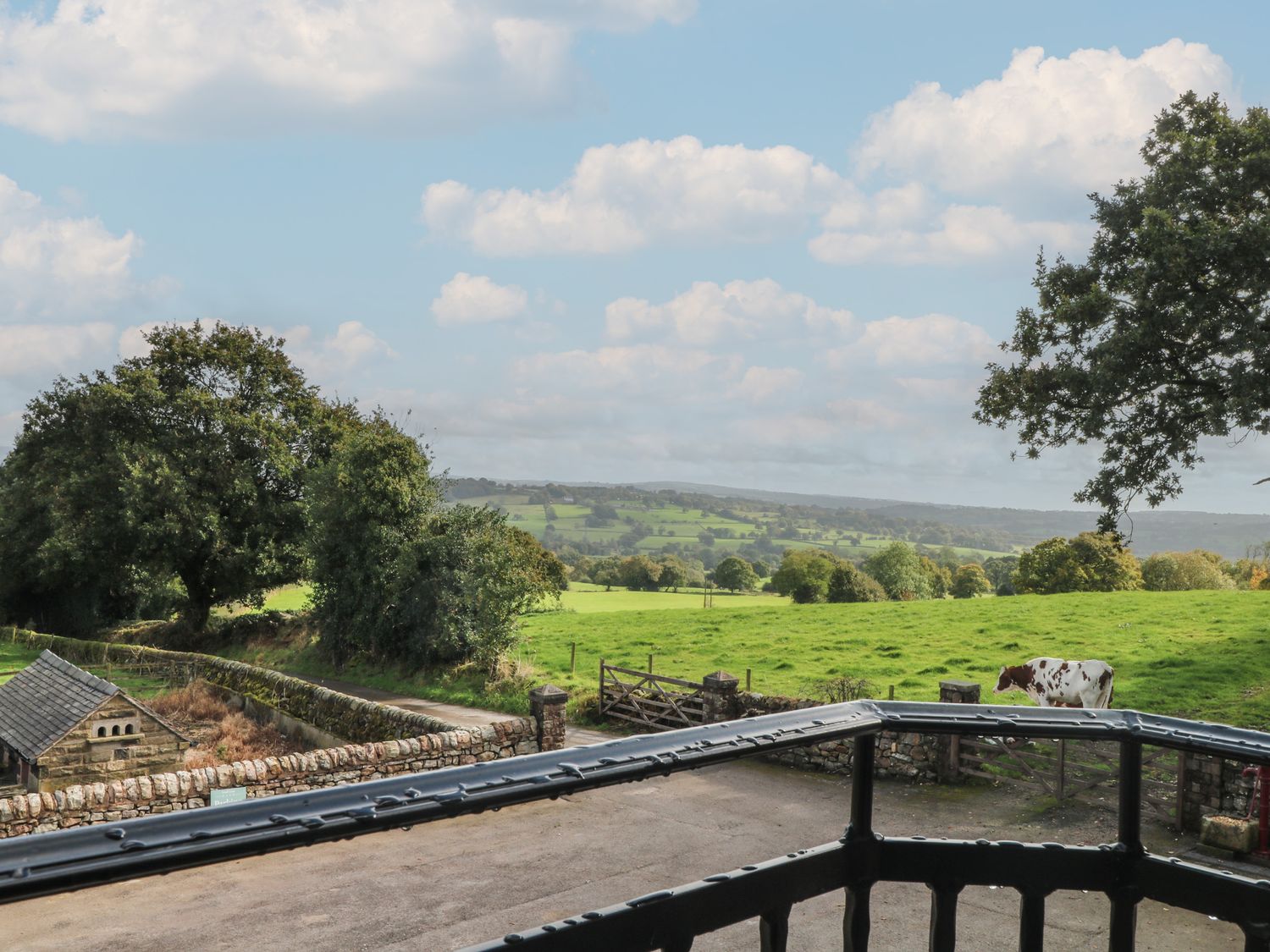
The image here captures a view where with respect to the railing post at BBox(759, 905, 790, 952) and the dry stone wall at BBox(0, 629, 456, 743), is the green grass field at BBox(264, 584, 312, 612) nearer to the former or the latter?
the dry stone wall at BBox(0, 629, 456, 743)

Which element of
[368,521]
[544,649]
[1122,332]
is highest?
[1122,332]

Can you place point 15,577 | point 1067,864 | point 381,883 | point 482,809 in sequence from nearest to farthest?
point 482,809 → point 1067,864 → point 381,883 → point 15,577

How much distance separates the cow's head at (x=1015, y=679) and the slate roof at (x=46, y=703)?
56.0 feet

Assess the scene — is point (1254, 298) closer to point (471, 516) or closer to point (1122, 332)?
point (1122, 332)

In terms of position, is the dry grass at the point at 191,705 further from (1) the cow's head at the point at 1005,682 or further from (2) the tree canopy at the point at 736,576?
(2) the tree canopy at the point at 736,576

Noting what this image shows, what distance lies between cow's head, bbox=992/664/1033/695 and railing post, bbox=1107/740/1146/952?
18574 millimetres

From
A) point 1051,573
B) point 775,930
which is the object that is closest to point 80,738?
point 775,930

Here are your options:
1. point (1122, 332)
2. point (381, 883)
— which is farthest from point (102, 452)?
point (1122, 332)

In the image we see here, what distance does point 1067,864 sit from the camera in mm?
2242

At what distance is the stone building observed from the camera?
671 inches

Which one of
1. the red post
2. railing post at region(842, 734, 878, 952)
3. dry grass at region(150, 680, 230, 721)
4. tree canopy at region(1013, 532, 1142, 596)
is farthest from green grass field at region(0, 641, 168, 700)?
tree canopy at region(1013, 532, 1142, 596)

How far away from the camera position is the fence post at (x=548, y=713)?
1944 centimetres

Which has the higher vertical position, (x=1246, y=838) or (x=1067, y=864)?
(x=1067, y=864)

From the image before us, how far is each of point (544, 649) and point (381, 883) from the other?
22.8 metres
